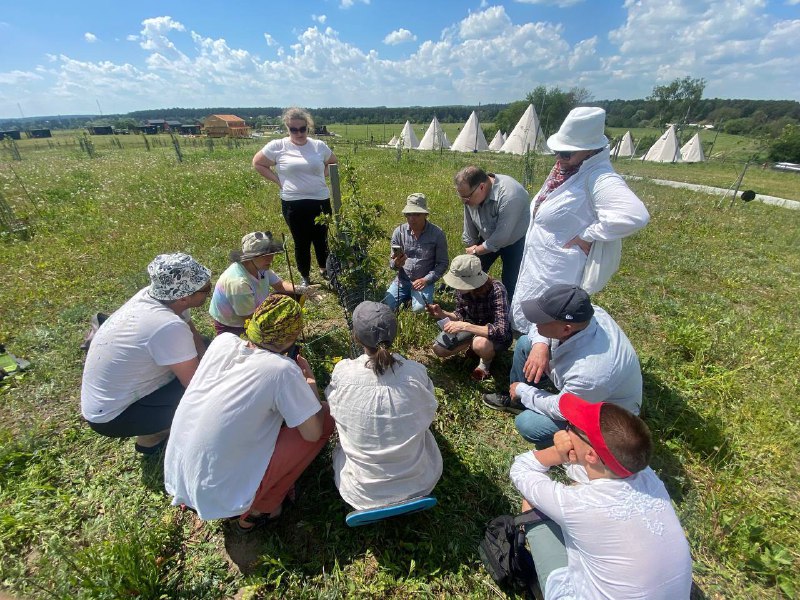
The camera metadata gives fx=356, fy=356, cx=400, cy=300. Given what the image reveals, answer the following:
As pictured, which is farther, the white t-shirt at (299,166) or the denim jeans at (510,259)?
the white t-shirt at (299,166)

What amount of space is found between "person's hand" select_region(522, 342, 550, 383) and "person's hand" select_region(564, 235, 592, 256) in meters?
0.84

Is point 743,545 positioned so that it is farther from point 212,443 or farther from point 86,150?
point 86,150

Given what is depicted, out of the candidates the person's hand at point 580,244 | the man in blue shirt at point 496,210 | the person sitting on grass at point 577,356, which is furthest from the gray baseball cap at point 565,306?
the man in blue shirt at point 496,210

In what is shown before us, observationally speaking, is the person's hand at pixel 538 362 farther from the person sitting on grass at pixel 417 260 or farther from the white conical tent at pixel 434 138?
the white conical tent at pixel 434 138

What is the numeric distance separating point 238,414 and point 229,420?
5 centimetres

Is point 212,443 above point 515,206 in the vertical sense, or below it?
below

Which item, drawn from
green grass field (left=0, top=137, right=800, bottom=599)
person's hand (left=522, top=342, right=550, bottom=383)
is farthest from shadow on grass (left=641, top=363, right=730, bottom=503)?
person's hand (left=522, top=342, right=550, bottom=383)

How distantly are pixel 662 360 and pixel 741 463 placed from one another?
134 cm

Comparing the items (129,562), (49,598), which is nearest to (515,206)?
(129,562)

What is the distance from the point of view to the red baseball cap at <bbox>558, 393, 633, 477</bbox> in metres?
1.38

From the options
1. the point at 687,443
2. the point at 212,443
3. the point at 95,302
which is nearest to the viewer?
the point at 212,443

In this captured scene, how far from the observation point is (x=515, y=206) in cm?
361

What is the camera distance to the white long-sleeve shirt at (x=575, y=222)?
2363 mm

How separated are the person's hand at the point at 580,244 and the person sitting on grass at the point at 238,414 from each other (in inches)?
82.6
